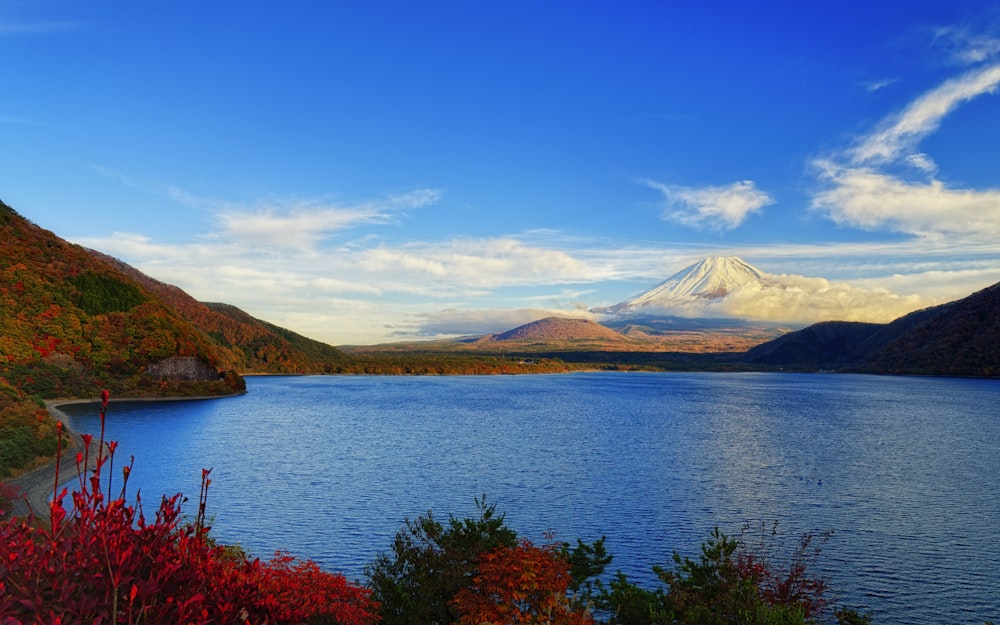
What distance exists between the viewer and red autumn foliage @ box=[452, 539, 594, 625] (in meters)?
14.1

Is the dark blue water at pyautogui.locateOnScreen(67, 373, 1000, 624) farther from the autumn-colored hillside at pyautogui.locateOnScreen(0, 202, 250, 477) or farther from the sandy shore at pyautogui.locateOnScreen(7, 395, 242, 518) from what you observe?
the autumn-colored hillside at pyautogui.locateOnScreen(0, 202, 250, 477)

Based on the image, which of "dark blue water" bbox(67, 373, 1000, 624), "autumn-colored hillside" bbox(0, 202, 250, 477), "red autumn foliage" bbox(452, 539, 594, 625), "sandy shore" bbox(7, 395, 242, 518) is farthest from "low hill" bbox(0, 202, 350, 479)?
"red autumn foliage" bbox(452, 539, 594, 625)

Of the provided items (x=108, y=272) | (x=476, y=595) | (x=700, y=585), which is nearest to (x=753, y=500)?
(x=700, y=585)

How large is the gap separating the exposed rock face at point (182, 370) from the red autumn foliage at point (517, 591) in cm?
12945

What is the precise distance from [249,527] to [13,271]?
105 metres

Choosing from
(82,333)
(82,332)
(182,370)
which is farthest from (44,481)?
(182,370)

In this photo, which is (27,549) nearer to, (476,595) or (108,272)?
(476,595)

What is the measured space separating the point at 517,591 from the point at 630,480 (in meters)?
35.9

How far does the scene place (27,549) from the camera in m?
6.07

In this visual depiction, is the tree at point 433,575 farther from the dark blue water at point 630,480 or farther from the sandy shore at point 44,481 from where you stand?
the sandy shore at point 44,481

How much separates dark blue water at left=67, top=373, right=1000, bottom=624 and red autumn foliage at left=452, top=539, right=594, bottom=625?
43.6ft

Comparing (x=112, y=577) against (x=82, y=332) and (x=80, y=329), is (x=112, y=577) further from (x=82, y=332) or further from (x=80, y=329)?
(x=82, y=332)

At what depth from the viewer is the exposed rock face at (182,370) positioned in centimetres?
12650

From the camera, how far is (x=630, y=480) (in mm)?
49250
